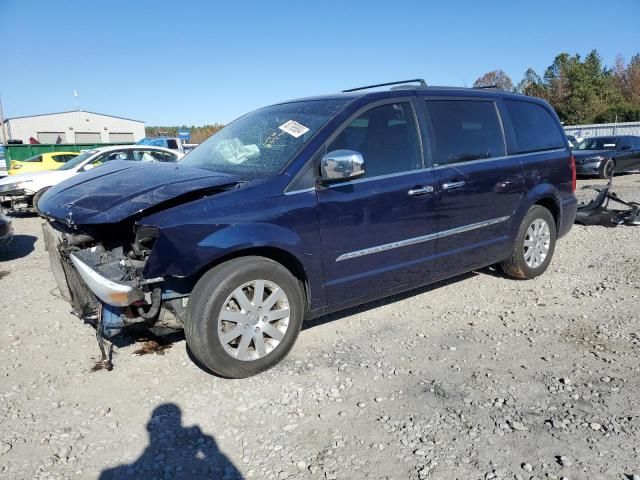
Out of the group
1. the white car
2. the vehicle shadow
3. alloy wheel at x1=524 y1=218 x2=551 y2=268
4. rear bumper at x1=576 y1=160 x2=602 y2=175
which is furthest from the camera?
rear bumper at x1=576 y1=160 x2=602 y2=175

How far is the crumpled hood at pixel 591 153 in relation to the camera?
15.4 meters

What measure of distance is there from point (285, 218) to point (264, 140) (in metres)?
0.91

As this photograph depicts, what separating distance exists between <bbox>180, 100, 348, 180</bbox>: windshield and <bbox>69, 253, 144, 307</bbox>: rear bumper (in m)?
1.09

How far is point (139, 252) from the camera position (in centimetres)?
312

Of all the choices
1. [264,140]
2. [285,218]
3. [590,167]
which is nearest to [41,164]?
[264,140]

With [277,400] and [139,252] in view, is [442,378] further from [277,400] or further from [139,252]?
[139,252]

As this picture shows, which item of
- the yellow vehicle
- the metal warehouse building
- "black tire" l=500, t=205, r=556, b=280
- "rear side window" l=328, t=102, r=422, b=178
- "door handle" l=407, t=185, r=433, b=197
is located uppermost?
the metal warehouse building

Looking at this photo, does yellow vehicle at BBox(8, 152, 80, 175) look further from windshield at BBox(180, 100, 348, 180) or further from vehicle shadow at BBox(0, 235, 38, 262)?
windshield at BBox(180, 100, 348, 180)

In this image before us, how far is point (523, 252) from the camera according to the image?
5164 millimetres

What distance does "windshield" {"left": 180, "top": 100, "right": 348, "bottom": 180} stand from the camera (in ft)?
11.8

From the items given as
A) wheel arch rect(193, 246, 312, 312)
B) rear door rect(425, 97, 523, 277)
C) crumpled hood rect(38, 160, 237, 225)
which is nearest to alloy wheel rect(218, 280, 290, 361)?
wheel arch rect(193, 246, 312, 312)

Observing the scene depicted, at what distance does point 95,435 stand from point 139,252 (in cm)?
109

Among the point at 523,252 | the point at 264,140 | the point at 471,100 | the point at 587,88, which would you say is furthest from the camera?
the point at 587,88

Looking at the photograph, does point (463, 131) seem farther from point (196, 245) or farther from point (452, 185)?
point (196, 245)
